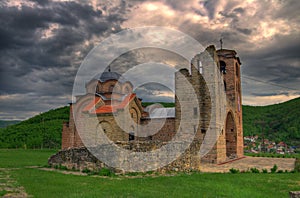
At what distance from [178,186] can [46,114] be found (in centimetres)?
6450

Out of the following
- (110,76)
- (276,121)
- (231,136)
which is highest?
(110,76)

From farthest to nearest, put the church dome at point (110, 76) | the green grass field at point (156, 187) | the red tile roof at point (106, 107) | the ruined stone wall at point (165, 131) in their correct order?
the church dome at point (110, 76) < the red tile roof at point (106, 107) < the ruined stone wall at point (165, 131) < the green grass field at point (156, 187)

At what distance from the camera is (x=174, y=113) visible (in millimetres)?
25469

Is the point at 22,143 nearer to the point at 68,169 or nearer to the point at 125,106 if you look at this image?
the point at 125,106

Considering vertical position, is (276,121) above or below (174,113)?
above

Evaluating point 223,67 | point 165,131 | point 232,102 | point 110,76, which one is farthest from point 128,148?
point 110,76

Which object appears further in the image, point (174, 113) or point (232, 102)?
point (174, 113)

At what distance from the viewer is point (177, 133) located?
21.1 metres

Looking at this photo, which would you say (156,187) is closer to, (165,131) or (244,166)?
(244,166)

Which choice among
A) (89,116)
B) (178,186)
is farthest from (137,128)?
(178,186)

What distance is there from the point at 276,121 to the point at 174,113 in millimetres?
30820

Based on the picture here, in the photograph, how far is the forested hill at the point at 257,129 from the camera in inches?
1634

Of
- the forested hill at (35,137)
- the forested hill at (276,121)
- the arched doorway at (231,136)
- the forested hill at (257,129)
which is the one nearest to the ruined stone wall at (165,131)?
the arched doorway at (231,136)

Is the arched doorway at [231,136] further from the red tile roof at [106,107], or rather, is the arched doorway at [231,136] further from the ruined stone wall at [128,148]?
the ruined stone wall at [128,148]
